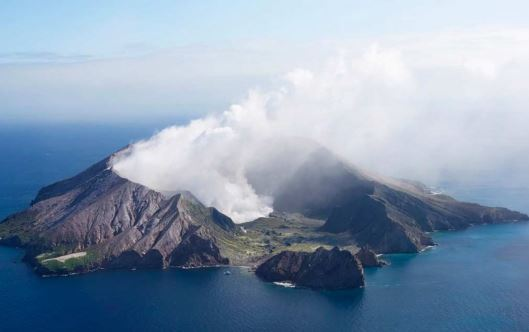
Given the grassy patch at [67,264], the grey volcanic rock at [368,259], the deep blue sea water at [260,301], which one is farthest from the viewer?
the grey volcanic rock at [368,259]

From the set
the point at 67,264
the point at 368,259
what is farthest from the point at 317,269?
the point at 67,264

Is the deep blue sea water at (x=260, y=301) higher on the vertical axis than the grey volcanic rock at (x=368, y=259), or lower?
lower

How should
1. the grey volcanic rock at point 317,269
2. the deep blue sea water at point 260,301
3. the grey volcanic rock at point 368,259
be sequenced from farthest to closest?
the grey volcanic rock at point 368,259
the grey volcanic rock at point 317,269
the deep blue sea water at point 260,301

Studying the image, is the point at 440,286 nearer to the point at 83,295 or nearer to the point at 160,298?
the point at 160,298

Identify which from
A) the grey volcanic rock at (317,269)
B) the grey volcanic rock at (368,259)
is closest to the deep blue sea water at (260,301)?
the grey volcanic rock at (317,269)

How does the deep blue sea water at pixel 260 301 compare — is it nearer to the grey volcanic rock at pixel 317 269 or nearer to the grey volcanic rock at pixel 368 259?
the grey volcanic rock at pixel 317 269

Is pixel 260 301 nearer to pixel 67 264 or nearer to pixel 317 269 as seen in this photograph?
pixel 317 269
